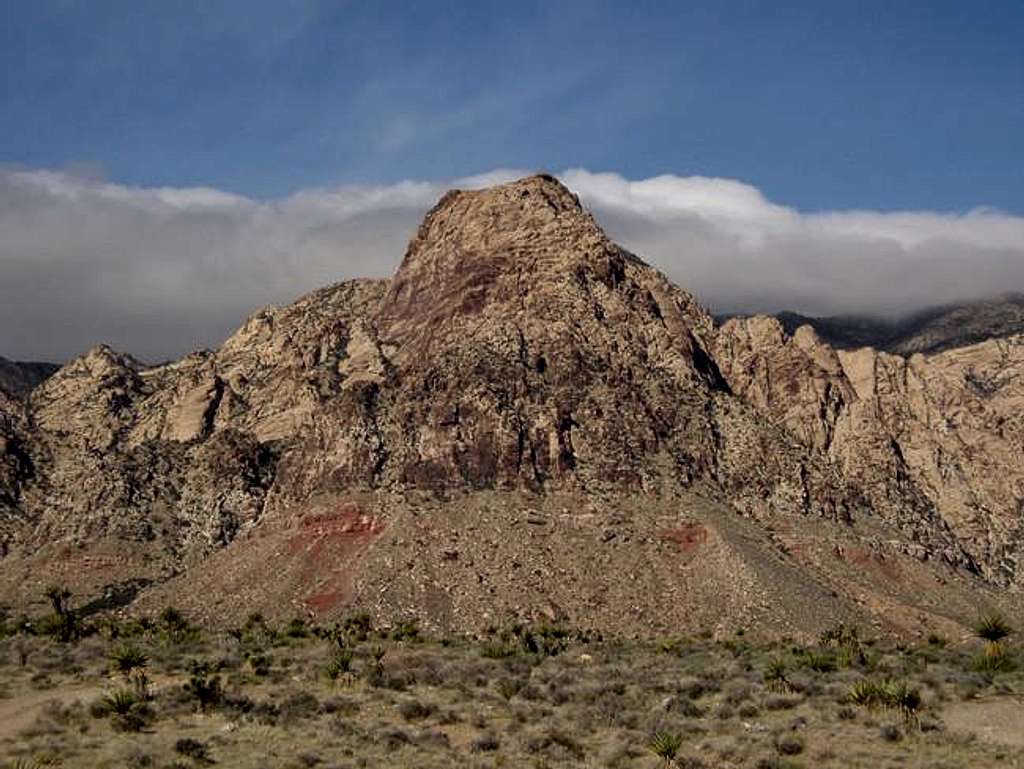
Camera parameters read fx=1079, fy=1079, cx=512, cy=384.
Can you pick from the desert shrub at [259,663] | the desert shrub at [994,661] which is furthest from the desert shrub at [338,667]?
the desert shrub at [994,661]

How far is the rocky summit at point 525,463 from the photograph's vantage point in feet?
287

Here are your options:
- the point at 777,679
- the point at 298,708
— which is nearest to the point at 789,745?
the point at 777,679

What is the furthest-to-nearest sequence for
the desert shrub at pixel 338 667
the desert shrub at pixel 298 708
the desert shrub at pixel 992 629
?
1. the desert shrub at pixel 992 629
2. the desert shrub at pixel 338 667
3. the desert shrub at pixel 298 708

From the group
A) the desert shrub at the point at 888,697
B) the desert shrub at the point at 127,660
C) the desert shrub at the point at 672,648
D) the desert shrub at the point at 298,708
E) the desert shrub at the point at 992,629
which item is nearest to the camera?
the desert shrub at the point at 298,708

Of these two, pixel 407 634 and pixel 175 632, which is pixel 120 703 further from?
pixel 407 634

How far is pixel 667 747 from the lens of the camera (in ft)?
104

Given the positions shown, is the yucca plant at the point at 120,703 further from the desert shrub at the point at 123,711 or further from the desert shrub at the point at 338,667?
the desert shrub at the point at 338,667

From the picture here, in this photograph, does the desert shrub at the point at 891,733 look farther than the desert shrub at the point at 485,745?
Yes

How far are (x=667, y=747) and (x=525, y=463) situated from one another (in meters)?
71.5

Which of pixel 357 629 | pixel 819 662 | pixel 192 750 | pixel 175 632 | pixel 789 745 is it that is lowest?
pixel 357 629

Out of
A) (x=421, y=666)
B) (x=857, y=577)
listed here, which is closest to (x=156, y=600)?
(x=421, y=666)

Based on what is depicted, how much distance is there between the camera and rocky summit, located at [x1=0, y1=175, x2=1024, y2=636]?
8762 centimetres

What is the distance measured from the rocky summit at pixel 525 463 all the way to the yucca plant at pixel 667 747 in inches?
1856

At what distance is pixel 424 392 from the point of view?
368 ft
